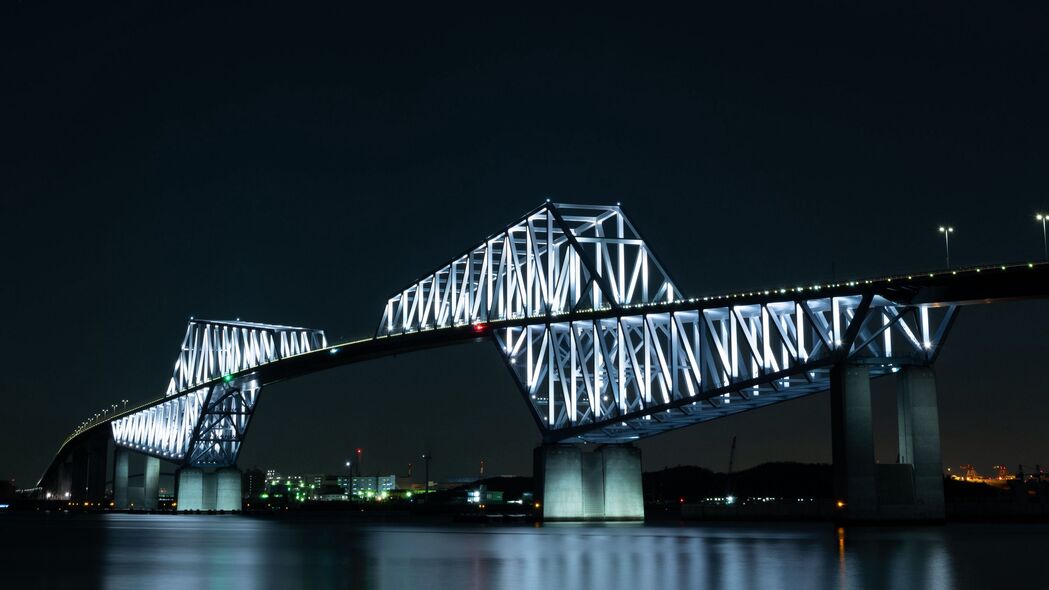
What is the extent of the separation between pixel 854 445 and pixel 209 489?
11174 centimetres

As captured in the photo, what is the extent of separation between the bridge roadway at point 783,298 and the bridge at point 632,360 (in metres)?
0.11

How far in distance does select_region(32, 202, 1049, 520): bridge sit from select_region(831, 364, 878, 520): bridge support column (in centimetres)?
8

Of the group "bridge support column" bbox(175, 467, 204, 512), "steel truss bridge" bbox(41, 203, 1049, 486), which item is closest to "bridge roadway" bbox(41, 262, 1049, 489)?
"steel truss bridge" bbox(41, 203, 1049, 486)

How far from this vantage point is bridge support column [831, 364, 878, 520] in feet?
234

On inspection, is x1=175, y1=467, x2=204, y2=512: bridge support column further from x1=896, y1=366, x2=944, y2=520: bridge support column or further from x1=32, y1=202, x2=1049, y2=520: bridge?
x1=896, y1=366, x2=944, y2=520: bridge support column

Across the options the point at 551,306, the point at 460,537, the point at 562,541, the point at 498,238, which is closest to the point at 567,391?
the point at 551,306

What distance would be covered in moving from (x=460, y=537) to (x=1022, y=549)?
36.4 meters

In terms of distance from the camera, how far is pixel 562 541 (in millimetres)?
67812

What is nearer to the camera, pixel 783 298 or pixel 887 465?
pixel 887 465

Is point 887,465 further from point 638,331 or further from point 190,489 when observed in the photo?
point 190,489

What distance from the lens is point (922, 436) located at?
241 ft

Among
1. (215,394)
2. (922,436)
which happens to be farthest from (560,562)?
(215,394)

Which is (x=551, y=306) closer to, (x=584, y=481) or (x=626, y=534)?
(x=584, y=481)

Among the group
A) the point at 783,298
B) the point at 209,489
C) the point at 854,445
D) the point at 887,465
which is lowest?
the point at 209,489
